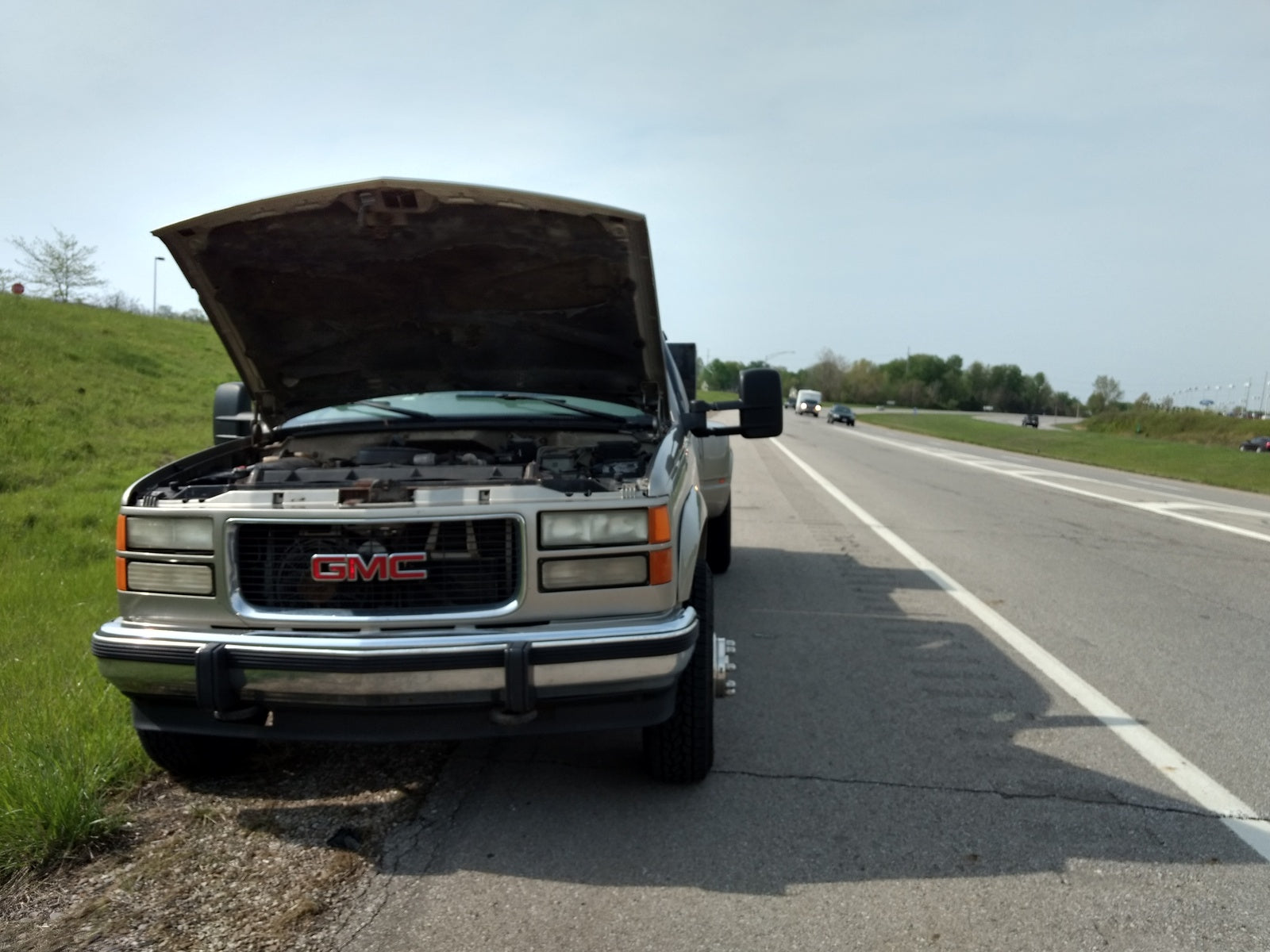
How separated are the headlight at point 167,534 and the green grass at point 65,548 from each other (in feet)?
2.91

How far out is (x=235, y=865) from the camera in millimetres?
3285

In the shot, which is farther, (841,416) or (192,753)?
(841,416)

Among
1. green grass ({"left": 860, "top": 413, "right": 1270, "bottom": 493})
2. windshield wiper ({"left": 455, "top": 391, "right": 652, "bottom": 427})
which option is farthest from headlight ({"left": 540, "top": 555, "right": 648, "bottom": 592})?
green grass ({"left": 860, "top": 413, "right": 1270, "bottom": 493})

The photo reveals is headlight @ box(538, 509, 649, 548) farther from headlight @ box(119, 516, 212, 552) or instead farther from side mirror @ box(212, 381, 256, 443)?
side mirror @ box(212, 381, 256, 443)

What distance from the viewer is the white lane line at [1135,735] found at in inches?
144

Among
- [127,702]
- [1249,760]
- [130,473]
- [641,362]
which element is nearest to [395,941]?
[127,702]

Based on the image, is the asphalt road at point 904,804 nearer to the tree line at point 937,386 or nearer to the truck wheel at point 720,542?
the truck wheel at point 720,542

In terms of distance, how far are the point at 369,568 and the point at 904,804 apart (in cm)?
215

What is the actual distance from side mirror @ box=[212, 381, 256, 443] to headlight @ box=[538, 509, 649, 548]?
2.71 meters

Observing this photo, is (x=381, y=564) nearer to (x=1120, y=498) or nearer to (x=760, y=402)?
(x=760, y=402)

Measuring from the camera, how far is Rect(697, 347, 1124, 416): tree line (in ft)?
499

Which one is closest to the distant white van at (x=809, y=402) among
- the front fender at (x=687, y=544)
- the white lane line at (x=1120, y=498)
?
the white lane line at (x=1120, y=498)

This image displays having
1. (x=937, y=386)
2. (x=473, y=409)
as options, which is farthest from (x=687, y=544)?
(x=937, y=386)

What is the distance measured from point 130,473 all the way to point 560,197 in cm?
1172
